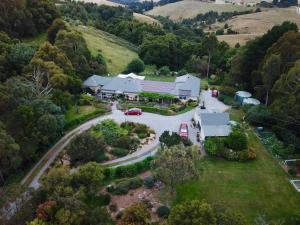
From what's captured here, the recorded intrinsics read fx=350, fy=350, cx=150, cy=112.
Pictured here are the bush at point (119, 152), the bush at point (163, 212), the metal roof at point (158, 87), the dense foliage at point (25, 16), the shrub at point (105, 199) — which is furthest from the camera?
the dense foliage at point (25, 16)

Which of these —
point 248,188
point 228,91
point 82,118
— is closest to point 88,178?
point 248,188

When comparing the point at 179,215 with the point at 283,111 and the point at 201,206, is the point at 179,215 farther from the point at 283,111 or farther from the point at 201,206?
the point at 283,111

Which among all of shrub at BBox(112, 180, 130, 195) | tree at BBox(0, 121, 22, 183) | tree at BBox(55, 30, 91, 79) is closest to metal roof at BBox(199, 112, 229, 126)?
shrub at BBox(112, 180, 130, 195)

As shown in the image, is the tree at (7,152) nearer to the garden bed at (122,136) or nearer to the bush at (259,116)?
the garden bed at (122,136)

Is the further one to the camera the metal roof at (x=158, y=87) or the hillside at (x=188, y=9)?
the hillside at (x=188, y=9)

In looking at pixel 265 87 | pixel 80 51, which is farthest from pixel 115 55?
pixel 265 87

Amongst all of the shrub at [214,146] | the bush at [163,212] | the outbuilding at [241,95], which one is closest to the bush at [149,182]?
the bush at [163,212]
